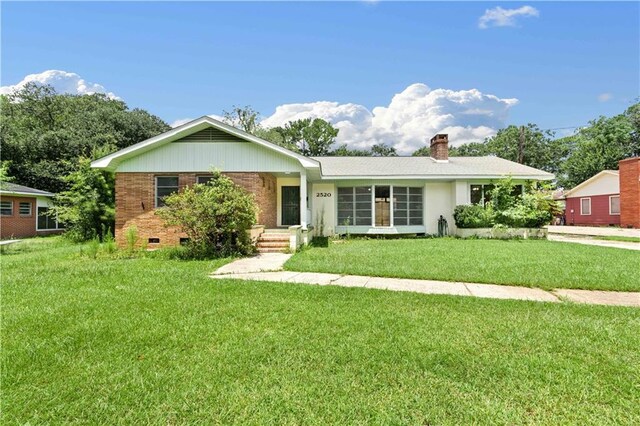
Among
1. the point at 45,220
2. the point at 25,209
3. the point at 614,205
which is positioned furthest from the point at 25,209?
the point at 614,205

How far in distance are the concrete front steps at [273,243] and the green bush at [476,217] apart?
8323mm

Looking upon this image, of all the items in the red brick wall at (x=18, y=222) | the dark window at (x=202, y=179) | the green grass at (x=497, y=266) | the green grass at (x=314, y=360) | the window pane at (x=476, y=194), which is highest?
the dark window at (x=202, y=179)

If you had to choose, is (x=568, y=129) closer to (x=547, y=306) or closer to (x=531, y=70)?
(x=531, y=70)

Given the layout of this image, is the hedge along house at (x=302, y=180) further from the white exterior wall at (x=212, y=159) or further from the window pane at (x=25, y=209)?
the window pane at (x=25, y=209)

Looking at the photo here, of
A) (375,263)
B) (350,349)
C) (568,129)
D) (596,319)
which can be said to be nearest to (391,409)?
(350,349)

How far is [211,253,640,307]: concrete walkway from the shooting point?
17.4 feet

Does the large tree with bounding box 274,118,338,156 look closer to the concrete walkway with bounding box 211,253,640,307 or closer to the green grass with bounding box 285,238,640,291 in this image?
the green grass with bounding box 285,238,640,291

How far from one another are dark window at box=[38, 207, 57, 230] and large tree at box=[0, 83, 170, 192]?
7.11ft

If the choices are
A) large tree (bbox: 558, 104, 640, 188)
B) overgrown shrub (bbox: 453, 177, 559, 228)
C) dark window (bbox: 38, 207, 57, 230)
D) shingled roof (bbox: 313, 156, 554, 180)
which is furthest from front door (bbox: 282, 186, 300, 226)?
large tree (bbox: 558, 104, 640, 188)

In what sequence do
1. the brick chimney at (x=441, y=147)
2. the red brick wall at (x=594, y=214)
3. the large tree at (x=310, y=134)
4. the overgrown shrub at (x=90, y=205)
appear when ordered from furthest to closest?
the large tree at (x=310, y=134)
the red brick wall at (x=594, y=214)
the brick chimney at (x=441, y=147)
the overgrown shrub at (x=90, y=205)

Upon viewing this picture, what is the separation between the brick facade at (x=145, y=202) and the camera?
1215 centimetres

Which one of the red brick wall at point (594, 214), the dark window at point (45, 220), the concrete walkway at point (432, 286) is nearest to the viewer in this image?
the concrete walkway at point (432, 286)

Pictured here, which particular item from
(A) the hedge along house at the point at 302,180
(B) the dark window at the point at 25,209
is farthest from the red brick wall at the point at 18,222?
(A) the hedge along house at the point at 302,180

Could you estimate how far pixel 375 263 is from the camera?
26.9ft
